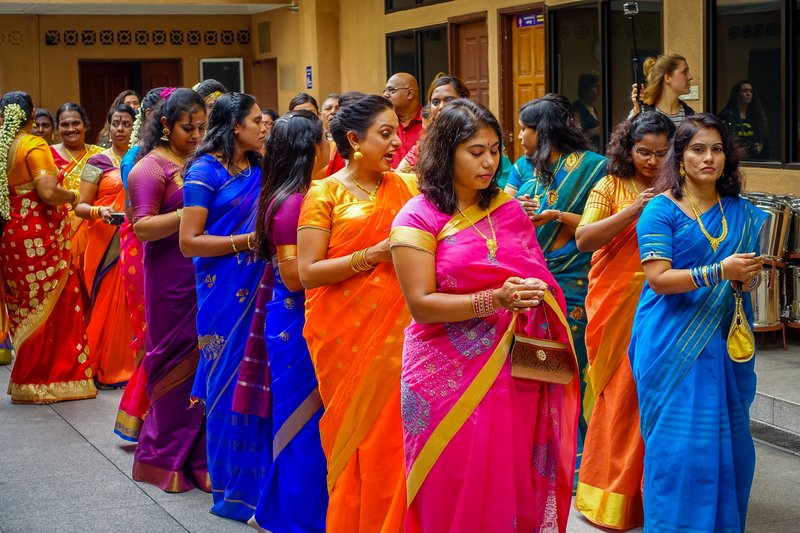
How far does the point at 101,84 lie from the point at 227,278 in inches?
556

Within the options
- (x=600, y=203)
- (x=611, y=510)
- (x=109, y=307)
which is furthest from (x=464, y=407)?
(x=109, y=307)

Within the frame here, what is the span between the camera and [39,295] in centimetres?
650

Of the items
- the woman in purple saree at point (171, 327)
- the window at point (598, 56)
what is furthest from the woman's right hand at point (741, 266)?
the window at point (598, 56)

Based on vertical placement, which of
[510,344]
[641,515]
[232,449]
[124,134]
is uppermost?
[124,134]

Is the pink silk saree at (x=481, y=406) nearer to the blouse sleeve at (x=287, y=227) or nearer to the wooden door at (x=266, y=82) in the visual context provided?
the blouse sleeve at (x=287, y=227)

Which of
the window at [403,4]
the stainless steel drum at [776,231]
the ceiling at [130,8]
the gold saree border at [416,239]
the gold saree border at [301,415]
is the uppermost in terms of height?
the ceiling at [130,8]

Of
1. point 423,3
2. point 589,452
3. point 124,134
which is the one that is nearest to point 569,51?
point 423,3

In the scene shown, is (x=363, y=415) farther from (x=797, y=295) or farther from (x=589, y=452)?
(x=797, y=295)

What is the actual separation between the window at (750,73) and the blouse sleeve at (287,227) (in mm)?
5052

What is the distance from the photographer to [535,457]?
9.36 feet

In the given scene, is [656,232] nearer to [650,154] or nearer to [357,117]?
[650,154]

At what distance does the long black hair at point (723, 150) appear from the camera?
11.3ft

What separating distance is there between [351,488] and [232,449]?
94 centimetres

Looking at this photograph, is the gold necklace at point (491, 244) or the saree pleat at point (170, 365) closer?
the gold necklace at point (491, 244)
